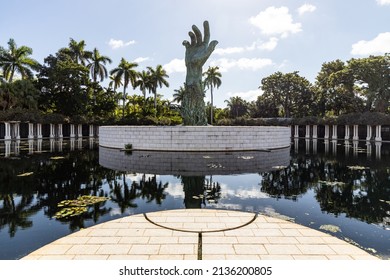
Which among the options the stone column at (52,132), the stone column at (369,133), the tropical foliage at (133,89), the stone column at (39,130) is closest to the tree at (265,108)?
the tropical foliage at (133,89)

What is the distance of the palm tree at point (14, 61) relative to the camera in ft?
115

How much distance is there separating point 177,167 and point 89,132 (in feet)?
110

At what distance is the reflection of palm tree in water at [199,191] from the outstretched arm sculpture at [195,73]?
449 inches

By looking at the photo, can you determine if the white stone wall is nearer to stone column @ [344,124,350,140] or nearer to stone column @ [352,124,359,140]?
stone column @ [352,124,359,140]

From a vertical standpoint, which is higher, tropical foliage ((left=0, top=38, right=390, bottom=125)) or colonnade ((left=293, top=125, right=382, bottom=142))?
tropical foliage ((left=0, top=38, right=390, bottom=125))

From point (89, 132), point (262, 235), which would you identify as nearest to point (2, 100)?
point (89, 132)

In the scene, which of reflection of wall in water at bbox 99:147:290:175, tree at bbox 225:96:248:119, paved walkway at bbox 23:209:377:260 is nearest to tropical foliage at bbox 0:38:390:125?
tree at bbox 225:96:248:119

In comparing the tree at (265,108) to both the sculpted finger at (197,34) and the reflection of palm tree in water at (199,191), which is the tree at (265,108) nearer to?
the sculpted finger at (197,34)

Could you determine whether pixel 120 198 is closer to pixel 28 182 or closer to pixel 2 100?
pixel 28 182

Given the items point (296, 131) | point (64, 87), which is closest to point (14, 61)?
point (64, 87)

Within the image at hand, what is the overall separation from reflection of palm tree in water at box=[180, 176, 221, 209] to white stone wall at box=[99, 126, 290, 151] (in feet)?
25.4

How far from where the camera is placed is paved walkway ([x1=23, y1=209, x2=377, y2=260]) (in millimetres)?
4273

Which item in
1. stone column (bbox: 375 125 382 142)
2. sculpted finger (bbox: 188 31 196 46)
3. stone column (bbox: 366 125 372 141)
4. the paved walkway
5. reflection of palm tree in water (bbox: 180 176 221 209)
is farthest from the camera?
stone column (bbox: 366 125 372 141)

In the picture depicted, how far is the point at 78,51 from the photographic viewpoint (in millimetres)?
44031
